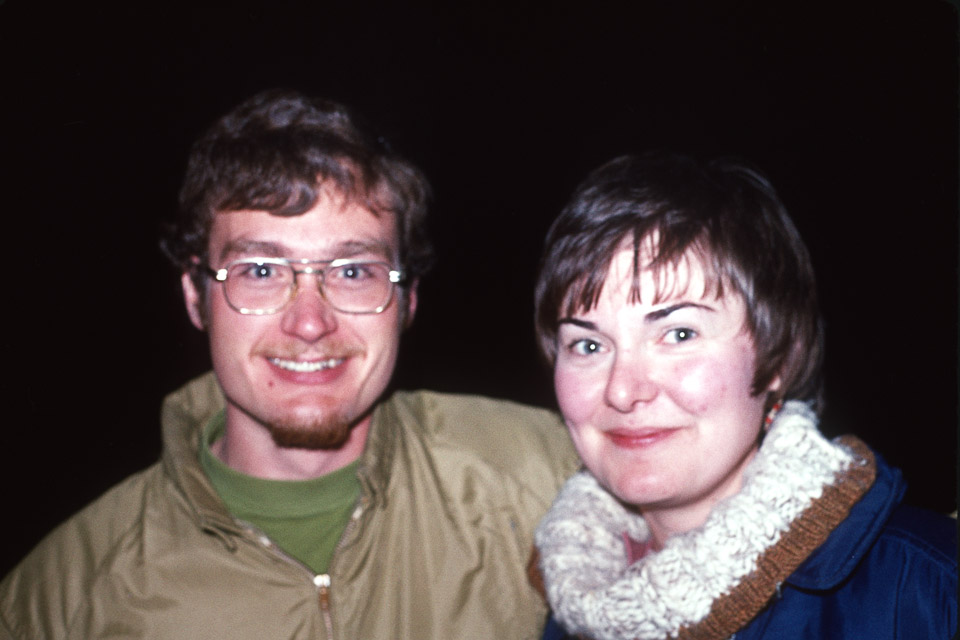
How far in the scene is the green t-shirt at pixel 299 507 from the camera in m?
2.29

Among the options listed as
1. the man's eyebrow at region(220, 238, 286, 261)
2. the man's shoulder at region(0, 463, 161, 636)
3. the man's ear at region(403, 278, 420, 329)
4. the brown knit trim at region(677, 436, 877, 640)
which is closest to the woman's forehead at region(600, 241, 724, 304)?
the brown knit trim at region(677, 436, 877, 640)

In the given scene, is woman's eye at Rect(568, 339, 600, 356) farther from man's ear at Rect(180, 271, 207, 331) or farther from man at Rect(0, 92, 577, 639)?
man's ear at Rect(180, 271, 207, 331)

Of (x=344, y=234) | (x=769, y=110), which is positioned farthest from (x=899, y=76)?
(x=344, y=234)

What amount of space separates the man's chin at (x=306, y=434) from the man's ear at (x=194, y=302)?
→ 1.77 feet

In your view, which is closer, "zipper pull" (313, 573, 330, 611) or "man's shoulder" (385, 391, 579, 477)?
"zipper pull" (313, 573, 330, 611)

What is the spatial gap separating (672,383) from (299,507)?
139cm

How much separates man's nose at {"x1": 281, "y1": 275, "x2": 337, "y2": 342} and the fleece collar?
1.10 m

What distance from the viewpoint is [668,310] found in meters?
1.69

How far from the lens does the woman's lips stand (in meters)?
1.73

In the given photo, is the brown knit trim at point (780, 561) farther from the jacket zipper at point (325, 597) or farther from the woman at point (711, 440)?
the jacket zipper at point (325, 597)

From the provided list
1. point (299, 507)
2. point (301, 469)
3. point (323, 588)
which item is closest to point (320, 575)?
point (323, 588)

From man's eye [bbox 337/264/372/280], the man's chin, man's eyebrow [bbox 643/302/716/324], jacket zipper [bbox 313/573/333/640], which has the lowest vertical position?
jacket zipper [bbox 313/573/333/640]

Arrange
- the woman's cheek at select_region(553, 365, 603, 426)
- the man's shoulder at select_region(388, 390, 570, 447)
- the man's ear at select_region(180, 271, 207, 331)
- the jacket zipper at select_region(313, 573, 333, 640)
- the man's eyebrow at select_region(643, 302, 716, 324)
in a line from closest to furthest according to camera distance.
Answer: the man's eyebrow at select_region(643, 302, 716, 324)
the woman's cheek at select_region(553, 365, 603, 426)
the jacket zipper at select_region(313, 573, 333, 640)
the man's ear at select_region(180, 271, 207, 331)
the man's shoulder at select_region(388, 390, 570, 447)

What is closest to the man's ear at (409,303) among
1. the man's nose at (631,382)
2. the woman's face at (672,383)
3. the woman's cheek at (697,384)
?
the woman's face at (672,383)
